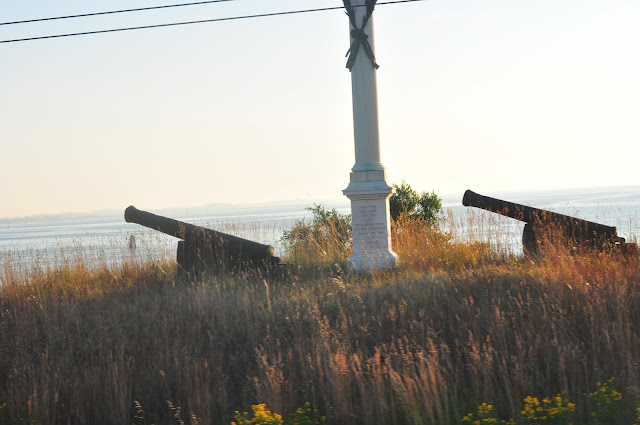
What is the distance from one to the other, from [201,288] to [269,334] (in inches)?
99.8

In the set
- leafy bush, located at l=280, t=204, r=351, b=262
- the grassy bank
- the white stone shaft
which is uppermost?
the white stone shaft

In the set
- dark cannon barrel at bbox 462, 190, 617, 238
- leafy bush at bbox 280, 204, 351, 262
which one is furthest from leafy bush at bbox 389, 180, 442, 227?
dark cannon barrel at bbox 462, 190, 617, 238

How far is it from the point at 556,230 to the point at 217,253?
5.59 meters

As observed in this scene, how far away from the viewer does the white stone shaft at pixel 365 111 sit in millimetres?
10789

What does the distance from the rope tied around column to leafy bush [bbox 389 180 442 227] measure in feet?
21.4

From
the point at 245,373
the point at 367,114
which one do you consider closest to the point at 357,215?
the point at 367,114

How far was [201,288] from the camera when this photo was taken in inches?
373

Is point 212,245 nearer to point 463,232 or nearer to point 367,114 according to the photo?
point 367,114

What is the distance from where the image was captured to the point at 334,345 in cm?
658

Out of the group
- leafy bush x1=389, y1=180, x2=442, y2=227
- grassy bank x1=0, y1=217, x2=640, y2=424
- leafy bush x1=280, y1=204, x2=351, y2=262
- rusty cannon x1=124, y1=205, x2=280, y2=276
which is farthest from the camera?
leafy bush x1=389, y1=180, x2=442, y2=227

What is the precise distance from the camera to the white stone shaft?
10.8 m

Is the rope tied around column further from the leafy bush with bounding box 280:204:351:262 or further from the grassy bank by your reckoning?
the grassy bank

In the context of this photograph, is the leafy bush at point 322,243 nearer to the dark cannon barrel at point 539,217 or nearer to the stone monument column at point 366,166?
the stone monument column at point 366,166

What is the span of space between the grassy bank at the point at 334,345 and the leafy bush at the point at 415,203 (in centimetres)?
693
